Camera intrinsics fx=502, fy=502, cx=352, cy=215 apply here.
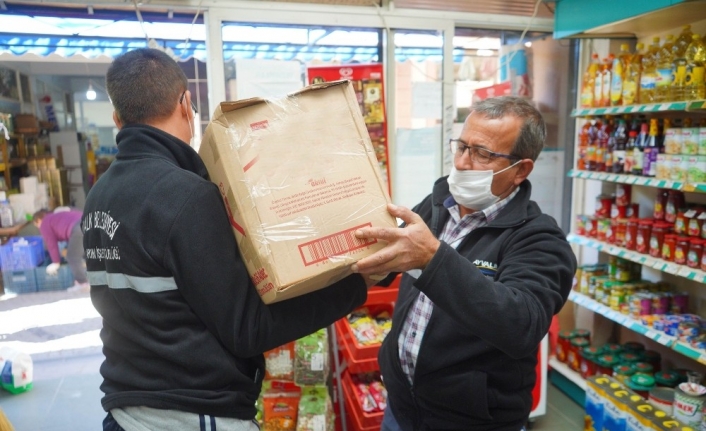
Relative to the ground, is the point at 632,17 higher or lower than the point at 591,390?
higher

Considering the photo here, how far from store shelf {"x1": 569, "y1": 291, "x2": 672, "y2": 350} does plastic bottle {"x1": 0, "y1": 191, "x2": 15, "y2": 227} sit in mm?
4068

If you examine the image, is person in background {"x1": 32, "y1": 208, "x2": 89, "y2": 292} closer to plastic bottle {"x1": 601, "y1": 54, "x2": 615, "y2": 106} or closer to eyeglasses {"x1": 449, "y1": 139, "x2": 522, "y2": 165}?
eyeglasses {"x1": 449, "y1": 139, "x2": 522, "y2": 165}

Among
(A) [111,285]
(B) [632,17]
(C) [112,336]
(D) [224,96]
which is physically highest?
(B) [632,17]

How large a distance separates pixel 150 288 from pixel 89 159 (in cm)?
363

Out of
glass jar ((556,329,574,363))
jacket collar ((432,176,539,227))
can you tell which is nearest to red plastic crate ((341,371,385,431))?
jacket collar ((432,176,539,227))

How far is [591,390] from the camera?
315 centimetres

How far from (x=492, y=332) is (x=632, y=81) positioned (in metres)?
2.35

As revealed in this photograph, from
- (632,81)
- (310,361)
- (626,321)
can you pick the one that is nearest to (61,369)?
(310,361)

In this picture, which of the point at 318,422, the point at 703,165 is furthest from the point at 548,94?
the point at 318,422

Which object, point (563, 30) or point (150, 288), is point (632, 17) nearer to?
point (563, 30)

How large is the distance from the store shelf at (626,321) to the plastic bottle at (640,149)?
887 mm

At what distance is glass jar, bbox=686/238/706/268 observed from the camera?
2586mm

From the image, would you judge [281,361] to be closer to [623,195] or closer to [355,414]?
[355,414]

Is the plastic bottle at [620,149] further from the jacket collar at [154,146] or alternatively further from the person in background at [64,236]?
the person in background at [64,236]
